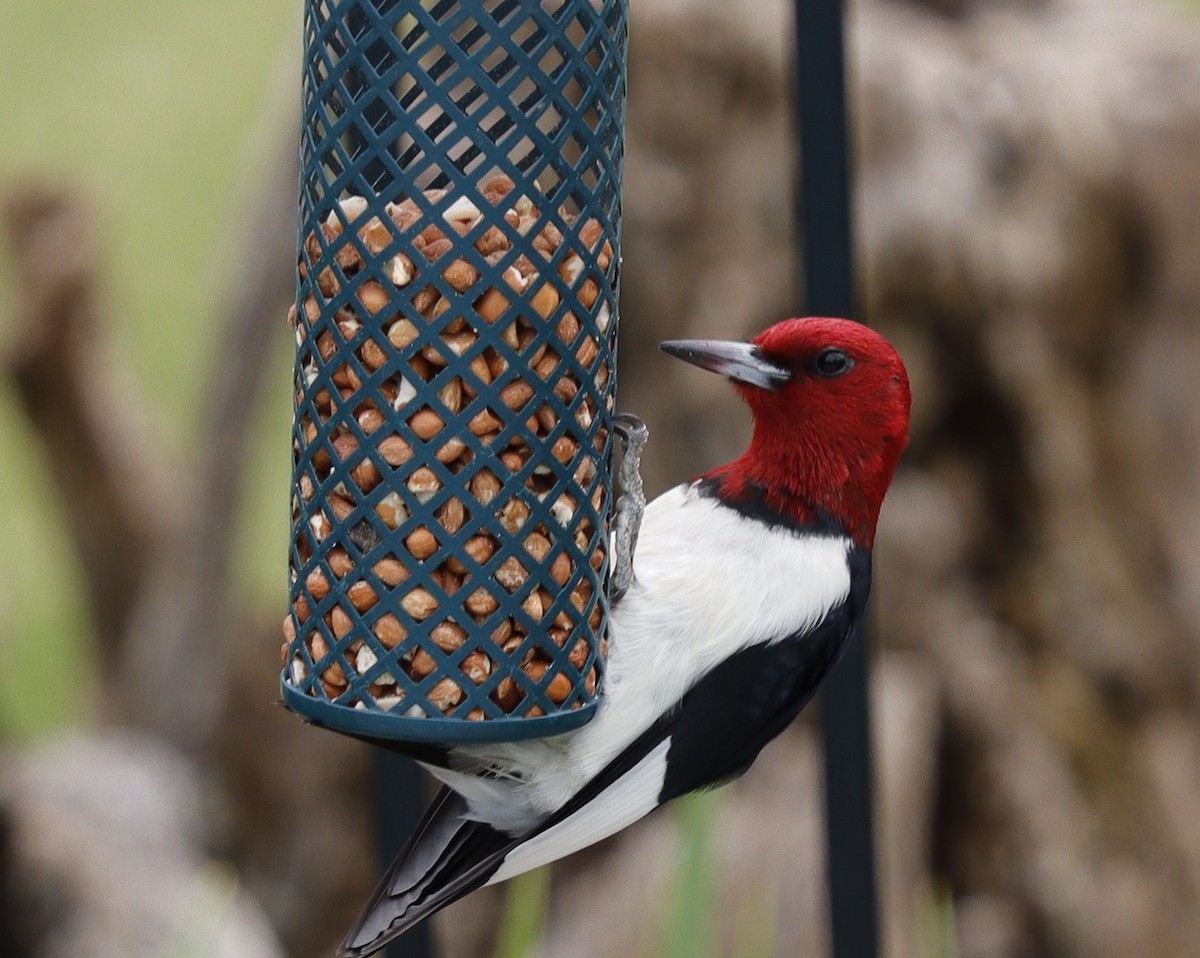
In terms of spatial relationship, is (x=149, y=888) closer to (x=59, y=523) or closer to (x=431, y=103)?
(x=59, y=523)

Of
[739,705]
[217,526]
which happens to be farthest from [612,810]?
[217,526]

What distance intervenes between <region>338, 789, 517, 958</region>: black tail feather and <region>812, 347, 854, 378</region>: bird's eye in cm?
72

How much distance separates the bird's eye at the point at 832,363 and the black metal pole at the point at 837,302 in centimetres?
25

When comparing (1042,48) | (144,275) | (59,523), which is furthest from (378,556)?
(144,275)

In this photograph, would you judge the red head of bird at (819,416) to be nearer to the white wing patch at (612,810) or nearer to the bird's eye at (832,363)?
the bird's eye at (832,363)

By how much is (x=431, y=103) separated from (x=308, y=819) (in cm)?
345

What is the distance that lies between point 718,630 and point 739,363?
1.13 ft

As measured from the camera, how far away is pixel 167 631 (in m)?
4.66

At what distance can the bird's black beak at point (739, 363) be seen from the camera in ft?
6.03

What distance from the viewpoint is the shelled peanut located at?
5.26ft

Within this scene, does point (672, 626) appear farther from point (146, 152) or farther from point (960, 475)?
point (146, 152)

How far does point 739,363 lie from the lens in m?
1.91

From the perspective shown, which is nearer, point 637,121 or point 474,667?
point 474,667

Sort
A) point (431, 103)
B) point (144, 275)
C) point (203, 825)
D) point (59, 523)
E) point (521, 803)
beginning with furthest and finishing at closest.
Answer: point (144, 275) → point (59, 523) → point (203, 825) → point (521, 803) → point (431, 103)
